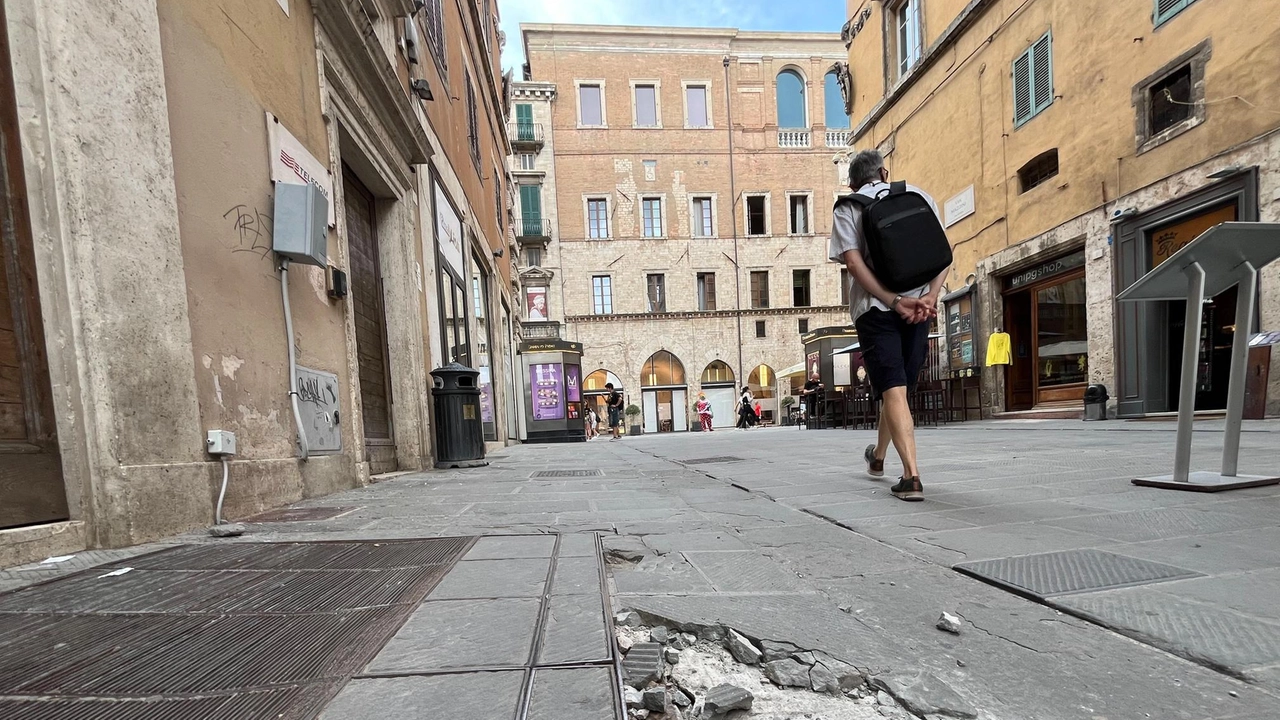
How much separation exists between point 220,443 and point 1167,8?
39.6 ft

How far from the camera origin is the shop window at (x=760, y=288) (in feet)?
87.2

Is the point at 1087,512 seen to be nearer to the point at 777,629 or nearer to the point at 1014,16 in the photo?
the point at 777,629

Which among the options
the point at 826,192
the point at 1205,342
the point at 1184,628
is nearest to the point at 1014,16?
the point at 1205,342

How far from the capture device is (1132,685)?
992mm

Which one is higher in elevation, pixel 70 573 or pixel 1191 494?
pixel 70 573

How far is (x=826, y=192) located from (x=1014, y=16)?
16.4m

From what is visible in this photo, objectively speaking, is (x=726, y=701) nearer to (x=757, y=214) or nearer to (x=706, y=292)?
(x=706, y=292)

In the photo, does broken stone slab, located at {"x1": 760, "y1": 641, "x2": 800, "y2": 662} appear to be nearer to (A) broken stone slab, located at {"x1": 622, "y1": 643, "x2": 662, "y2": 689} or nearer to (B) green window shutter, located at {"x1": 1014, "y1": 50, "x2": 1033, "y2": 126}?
(A) broken stone slab, located at {"x1": 622, "y1": 643, "x2": 662, "y2": 689}

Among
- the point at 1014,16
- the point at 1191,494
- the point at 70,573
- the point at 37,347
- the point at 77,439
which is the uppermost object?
the point at 1014,16

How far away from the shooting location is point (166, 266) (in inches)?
101

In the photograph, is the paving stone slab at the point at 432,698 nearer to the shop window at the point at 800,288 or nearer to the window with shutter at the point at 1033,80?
the window with shutter at the point at 1033,80

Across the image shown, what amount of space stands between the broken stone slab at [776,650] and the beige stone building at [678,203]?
24308mm

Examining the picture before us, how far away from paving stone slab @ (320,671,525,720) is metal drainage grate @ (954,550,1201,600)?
51.5 inches

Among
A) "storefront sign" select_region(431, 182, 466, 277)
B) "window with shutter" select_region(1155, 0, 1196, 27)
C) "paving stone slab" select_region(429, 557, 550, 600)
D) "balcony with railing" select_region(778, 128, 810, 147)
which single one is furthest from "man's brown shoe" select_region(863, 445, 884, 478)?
"balcony with railing" select_region(778, 128, 810, 147)
